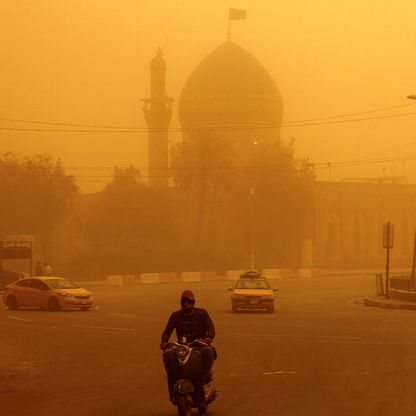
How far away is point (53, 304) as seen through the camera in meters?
34.7

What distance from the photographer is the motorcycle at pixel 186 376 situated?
11.0 m

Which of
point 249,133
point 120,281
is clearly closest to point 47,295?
point 120,281

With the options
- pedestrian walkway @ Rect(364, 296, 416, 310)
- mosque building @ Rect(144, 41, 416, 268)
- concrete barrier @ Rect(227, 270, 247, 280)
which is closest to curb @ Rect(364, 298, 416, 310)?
pedestrian walkway @ Rect(364, 296, 416, 310)

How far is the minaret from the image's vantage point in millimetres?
99062

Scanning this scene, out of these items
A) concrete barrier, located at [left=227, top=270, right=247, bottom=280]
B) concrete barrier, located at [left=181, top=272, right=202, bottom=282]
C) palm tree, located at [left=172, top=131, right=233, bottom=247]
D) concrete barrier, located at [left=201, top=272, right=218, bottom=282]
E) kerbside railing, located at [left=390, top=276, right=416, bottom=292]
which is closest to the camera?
kerbside railing, located at [left=390, top=276, right=416, bottom=292]

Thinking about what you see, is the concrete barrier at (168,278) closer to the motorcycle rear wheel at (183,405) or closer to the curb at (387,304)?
the curb at (387,304)

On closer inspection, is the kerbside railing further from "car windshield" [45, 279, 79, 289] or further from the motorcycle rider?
the motorcycle rider

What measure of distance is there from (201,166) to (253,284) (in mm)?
48519

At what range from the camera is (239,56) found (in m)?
97.8

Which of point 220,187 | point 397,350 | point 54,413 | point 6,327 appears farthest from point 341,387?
point 220,187

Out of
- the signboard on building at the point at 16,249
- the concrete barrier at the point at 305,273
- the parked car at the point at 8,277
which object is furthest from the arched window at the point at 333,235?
the parked car at the point at 8,277

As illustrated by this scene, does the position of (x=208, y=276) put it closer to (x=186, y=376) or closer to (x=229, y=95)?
(x=229, y=95)

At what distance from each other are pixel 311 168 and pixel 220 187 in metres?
7.90

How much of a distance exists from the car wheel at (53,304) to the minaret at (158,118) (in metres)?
63.8
